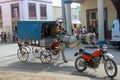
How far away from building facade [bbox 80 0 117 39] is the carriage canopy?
14649mm

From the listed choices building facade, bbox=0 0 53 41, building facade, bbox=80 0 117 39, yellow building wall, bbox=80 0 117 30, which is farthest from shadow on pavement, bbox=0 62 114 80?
building facade, bbox=0 0 53 41

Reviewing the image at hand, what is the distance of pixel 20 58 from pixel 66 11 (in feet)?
42.7

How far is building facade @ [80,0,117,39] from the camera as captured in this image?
29.1 metres

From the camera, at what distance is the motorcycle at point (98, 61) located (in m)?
10.1

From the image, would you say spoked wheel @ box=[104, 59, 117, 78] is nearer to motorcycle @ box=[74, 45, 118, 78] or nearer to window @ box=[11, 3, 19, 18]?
motorcycle @ box=[74, 45, 118, 78]

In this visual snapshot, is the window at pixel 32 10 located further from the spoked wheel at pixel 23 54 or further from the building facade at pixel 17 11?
→ the spoked wheel at pixel 23 54

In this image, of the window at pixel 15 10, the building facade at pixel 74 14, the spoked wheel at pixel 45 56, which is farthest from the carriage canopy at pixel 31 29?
the building facade at pixel 74 14

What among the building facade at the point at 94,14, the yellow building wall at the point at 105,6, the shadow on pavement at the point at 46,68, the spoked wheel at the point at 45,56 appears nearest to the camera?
the shadow on pavement at the point at 46,68

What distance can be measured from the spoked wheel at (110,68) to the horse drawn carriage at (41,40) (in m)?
4.05

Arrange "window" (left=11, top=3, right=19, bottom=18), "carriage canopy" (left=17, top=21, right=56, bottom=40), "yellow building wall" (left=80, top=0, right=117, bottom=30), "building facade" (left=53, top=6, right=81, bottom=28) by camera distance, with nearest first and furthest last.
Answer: "carriage canopy" (left=17, top=21, right=56, bottom=40)
"yellow building wall" (left=80, top=0, right=117, bottom=30)
"window" (left=11, top=3, right=19, bottom=18)
"building facade" (left=53, top=6, right=81, bottom=28)

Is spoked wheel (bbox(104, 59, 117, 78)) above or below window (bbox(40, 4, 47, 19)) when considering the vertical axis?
below

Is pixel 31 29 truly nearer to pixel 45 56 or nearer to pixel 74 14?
pixel 45 56

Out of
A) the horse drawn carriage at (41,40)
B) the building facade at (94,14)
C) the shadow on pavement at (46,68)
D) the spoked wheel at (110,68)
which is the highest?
the building facade at (94,14)

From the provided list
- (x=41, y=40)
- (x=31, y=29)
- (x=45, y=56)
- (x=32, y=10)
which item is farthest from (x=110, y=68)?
(x=32, y=10)
